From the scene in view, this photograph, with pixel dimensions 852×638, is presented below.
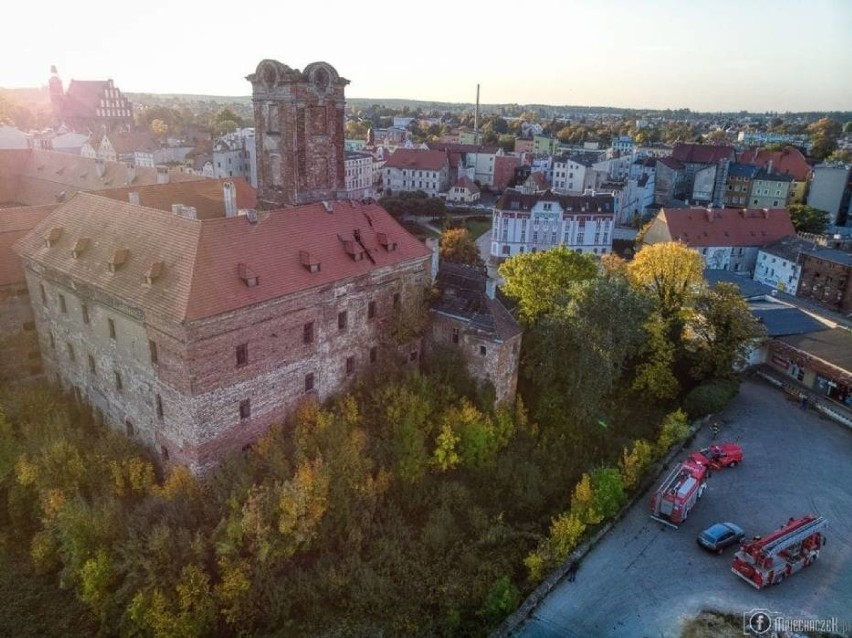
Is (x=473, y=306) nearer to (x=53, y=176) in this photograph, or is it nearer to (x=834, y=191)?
(x=53, y=176)

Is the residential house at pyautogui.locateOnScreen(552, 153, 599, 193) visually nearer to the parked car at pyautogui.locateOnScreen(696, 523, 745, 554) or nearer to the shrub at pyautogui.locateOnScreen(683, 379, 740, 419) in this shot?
the shrub at pyautogui.locateOnScreen(683, 379, 740, 419)

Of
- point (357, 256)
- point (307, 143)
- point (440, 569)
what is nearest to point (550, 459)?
point (440, 569)

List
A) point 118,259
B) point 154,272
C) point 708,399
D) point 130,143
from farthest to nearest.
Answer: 1. point 130,143
2. point 708,399
3. point 118,259
4. point 154,272

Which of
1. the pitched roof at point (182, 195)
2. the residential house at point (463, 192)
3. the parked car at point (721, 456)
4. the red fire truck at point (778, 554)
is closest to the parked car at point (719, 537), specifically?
the red fire truck at point (778, 554)

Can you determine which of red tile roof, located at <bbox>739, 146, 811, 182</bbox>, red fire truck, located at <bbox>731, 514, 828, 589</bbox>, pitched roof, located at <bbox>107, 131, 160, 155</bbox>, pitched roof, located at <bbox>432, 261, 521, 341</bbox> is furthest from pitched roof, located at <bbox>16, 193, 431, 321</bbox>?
red tile roof, located at <bbox>739, 146, 811, 182</bbox>

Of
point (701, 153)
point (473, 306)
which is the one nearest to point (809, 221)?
point (701, 153)

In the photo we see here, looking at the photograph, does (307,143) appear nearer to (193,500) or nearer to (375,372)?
(375,372)
